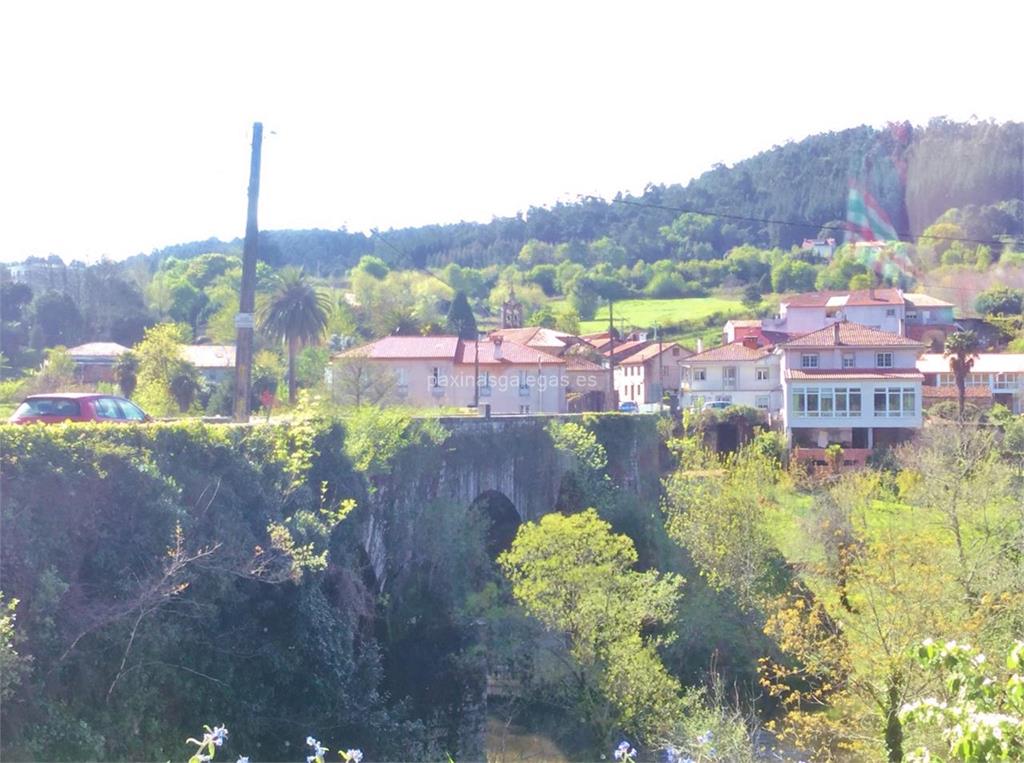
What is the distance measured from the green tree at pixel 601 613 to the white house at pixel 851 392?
975 inches

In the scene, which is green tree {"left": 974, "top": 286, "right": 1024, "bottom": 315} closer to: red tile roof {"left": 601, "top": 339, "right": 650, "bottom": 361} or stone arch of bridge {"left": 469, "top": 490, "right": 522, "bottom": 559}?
red tile roof {"left": 601, "top": 339, "right": 650, "bottom": 361}

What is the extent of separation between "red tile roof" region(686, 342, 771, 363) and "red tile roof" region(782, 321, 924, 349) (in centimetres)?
366

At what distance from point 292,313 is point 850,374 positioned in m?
22.0

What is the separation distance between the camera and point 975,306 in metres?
80.5

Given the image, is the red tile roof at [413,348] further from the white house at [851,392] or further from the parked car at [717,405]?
the white house at [851,392]

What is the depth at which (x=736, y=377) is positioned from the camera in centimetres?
5522

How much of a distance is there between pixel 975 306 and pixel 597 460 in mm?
56131

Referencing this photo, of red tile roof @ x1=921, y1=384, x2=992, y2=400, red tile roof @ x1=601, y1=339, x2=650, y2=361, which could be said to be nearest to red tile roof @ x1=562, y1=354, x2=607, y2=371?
red tile roof @ x1=601, y1=339, x2=650, y2=361

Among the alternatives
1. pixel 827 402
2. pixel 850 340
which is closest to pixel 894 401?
pixel 827 402

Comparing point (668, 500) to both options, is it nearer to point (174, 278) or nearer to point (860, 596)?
point (860, 596)

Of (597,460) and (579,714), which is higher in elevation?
(597,460)

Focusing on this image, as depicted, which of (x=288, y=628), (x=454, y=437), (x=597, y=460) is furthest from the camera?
(x=597, y=460)

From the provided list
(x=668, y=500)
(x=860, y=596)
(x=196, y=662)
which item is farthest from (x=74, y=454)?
(x=668, y=500)

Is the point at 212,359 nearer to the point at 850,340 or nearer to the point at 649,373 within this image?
the point at 649,373
